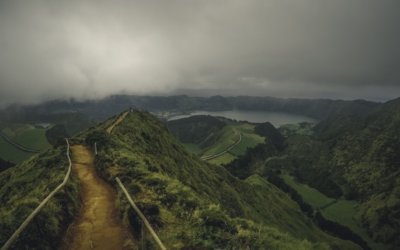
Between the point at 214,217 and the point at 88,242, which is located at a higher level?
the point at 214,217

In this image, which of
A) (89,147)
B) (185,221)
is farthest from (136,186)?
(89,147)

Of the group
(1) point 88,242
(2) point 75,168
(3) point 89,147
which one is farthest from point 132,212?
(3) point 89,147

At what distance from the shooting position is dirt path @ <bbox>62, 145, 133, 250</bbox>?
17203mm

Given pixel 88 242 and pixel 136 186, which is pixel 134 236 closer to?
pixel 88 242

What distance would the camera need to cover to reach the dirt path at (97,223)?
1720 cm

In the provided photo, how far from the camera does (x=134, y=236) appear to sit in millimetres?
17609

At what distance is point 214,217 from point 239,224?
1520 millimetres

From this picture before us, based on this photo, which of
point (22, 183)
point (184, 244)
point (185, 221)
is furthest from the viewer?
point (22, 183)

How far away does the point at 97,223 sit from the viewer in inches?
796

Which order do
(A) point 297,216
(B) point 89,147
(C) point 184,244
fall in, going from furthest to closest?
1. (A) point 297,216
2. (B) point 89,147
3. (C) point 184,244

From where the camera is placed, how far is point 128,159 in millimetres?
33750

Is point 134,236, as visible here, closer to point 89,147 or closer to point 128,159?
point 128,159

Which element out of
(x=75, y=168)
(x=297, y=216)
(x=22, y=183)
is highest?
(x=75, y=168)

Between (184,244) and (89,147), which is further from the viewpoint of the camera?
(89,147)
